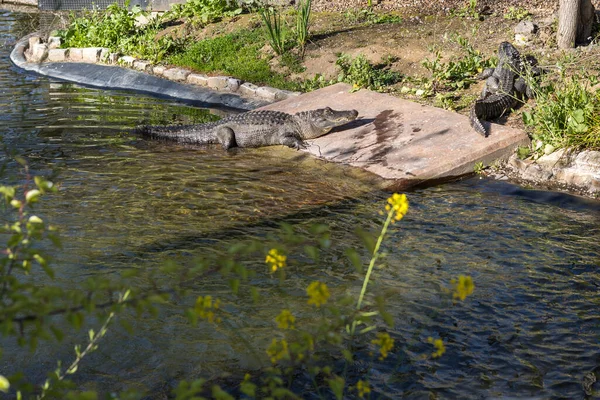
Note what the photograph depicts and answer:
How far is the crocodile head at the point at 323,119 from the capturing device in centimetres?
919

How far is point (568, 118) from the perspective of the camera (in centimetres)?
798

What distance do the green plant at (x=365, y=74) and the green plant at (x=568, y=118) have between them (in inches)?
101

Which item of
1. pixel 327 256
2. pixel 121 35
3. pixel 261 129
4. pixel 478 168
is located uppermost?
pixel 121 35

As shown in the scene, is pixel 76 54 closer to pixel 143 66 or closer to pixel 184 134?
pixel 143 66


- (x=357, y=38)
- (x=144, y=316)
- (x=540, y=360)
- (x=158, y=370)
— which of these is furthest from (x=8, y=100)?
(x=540, y=360)

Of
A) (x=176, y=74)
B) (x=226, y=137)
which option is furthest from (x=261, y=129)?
(x=176, y=74)

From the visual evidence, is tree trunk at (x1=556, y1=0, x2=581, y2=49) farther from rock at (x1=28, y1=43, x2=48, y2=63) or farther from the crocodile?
rock at (x1=28, y1=43, x2=48, y2=63)

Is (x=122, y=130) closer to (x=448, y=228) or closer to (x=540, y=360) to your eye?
(x=448, y=228)

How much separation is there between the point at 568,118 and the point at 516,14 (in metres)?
4.26

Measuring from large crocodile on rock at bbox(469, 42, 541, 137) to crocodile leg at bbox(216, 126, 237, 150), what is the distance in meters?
3.09

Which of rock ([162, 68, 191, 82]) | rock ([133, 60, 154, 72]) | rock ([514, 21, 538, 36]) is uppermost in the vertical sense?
rock ([514, 21, 538, 36])

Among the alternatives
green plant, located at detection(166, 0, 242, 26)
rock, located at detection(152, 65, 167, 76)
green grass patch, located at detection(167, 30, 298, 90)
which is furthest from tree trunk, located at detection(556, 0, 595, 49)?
rock, located at detection(152, 65, 167, 76)

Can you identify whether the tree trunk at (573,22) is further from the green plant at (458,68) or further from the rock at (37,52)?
the rock at (37,52)

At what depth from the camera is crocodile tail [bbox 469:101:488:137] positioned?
836 cm
